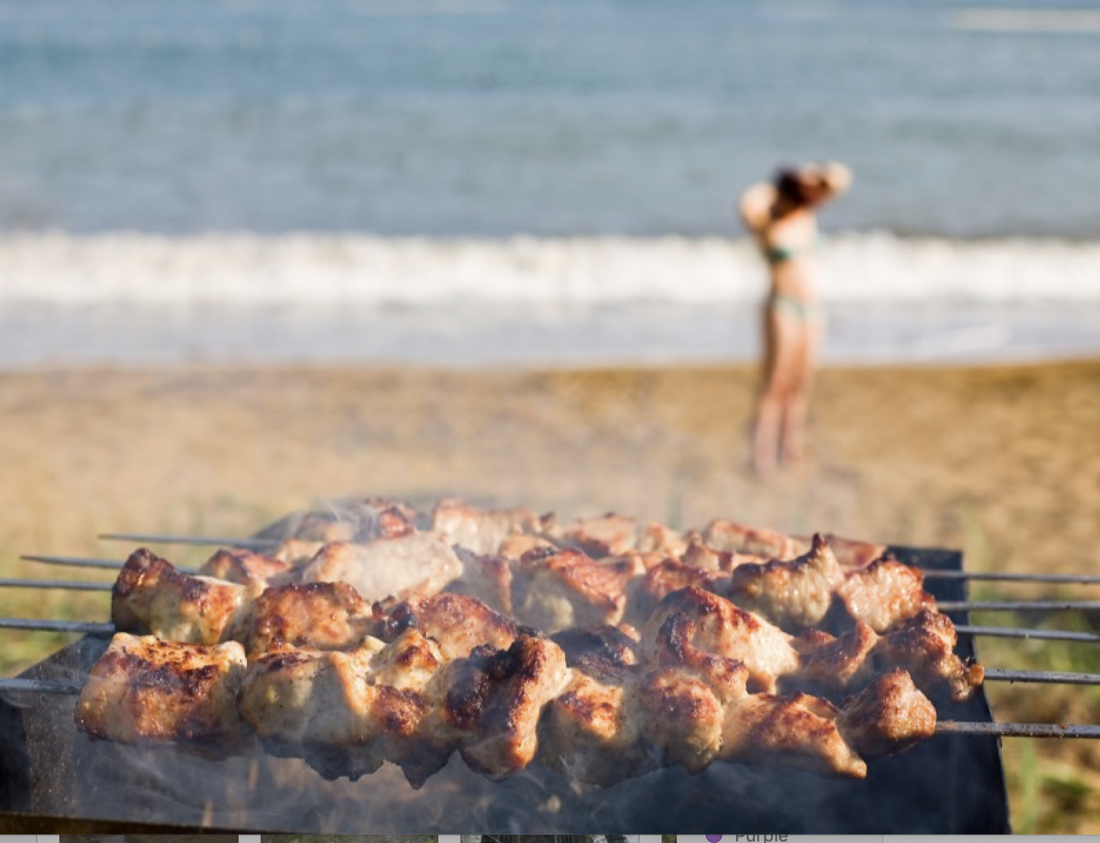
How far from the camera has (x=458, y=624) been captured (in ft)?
7.98

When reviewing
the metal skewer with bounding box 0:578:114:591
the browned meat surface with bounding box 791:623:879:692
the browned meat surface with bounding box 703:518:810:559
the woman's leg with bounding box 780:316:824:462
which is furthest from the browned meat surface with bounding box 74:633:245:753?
the woman's leg with bounding box 780:316:824:462

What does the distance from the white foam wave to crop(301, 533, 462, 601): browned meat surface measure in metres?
10.2

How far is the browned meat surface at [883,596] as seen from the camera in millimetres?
2623

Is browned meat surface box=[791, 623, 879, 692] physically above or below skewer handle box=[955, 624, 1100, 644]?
below

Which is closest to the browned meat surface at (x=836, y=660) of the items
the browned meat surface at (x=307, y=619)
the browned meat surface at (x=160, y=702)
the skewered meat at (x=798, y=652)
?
the skewered meat at (x=798, y=652)

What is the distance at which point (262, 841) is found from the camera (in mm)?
2289

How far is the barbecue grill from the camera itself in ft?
7.87

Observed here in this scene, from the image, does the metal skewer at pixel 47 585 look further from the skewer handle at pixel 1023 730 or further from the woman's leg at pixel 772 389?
the woman's leg at pixel 772 389

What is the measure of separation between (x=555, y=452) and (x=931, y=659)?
5.91 m

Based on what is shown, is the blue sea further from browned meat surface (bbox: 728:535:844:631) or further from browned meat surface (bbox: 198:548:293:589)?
browned meat surface (bbox: 728:535:844:631)

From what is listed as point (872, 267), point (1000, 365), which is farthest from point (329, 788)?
Result: point (872, 267)

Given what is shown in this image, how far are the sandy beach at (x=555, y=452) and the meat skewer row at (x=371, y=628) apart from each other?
9.42ft

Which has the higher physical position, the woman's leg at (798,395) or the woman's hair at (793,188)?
the woman's hair at (793,188)

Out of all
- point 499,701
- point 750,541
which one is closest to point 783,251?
point 750,541
